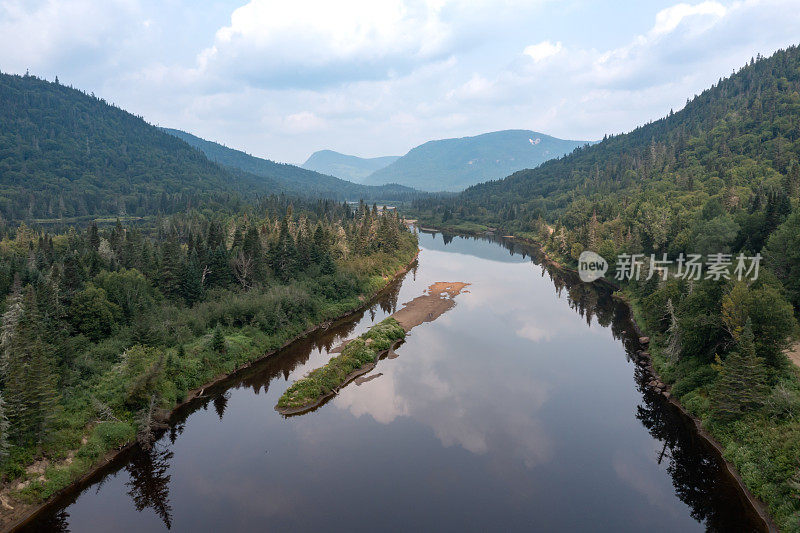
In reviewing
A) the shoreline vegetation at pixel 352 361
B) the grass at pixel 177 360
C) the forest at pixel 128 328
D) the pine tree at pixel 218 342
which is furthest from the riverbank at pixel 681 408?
the pine tree at pixel 218 342

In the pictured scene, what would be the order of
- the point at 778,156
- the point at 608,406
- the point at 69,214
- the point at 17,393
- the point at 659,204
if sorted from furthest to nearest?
1. the point at 69,214
2. the point at 778,156
3. the point at 659,204
4. the point at 608,406
5. the point at 17,393

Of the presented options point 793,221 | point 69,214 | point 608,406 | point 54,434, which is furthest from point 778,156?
point 69,214

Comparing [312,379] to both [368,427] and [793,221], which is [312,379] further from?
[793,221]

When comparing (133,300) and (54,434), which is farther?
(133,300)

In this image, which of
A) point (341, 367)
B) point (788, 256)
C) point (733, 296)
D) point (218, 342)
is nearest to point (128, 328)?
point (218, 342)

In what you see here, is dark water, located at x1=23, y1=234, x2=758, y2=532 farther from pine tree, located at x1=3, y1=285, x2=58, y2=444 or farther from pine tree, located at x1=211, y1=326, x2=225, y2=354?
pine tree, located at x1=3, y1=285, x2=58, y2=444
